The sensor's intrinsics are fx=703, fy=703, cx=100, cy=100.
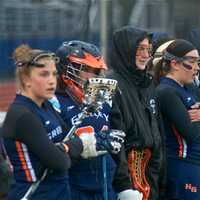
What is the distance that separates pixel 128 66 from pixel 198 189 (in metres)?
0.99

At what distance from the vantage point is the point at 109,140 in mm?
3748

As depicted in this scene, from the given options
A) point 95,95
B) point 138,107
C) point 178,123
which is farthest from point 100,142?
point 178,123

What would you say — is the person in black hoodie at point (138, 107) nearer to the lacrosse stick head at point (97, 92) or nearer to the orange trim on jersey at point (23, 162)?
the lacrosse stick head at point (97, 92)

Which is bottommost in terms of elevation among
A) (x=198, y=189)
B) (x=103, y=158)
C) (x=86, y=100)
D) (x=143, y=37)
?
(x=198, y=189)

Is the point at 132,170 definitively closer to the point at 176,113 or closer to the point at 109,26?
the point at 176,113

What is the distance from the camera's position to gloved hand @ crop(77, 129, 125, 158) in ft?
12.0

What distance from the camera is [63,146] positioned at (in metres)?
3.55

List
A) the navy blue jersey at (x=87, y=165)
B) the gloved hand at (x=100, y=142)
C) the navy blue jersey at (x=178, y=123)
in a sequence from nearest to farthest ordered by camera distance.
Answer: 1. the gloved hand at (x=100, y=142)
2. the navy blue jersey at (x=87, y=165)
3. the navy blue jersey at (x=178, y=123)

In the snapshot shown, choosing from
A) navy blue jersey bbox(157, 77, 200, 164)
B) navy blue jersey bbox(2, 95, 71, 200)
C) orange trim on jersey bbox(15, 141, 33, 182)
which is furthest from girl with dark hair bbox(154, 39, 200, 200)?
orange trim on jersey bbox(15, 141, 33, 182)

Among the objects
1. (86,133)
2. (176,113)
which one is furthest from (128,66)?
(86,133)

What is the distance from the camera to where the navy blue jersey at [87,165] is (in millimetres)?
3926

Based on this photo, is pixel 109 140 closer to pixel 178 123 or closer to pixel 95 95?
pixel 95 95

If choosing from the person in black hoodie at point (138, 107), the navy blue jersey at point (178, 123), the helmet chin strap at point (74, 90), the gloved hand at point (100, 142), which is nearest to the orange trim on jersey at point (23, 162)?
the gloved hand at point (100, 142)

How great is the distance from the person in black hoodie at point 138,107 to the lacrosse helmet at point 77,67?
0.34 metres
